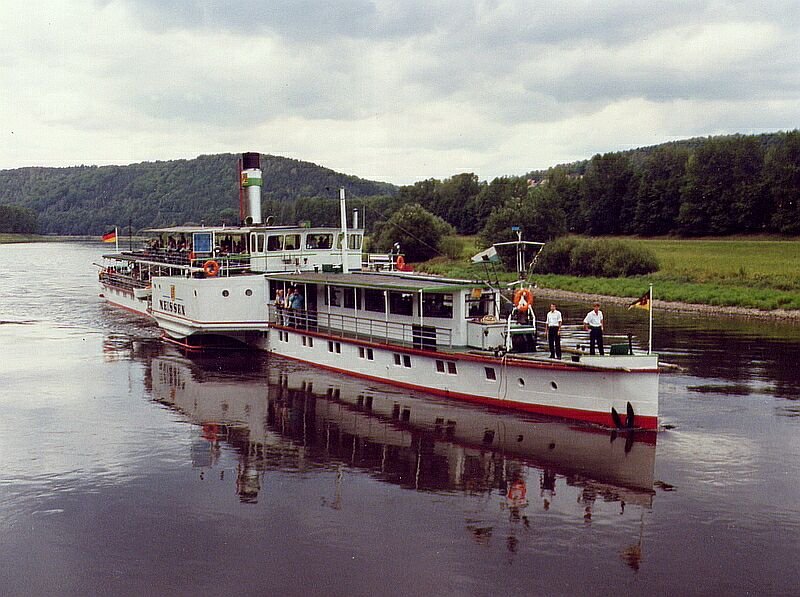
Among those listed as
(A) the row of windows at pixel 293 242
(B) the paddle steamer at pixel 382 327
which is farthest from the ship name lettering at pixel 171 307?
(A) the row of windows at pixel 293 242

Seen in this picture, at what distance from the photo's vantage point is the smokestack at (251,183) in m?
45.3

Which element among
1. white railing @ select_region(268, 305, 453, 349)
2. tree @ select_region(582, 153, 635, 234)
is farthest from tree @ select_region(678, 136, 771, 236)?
white railing @ select_region(268, 305, 453, 349)

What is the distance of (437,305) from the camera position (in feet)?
92.8

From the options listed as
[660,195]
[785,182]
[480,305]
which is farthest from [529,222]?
[480,305]

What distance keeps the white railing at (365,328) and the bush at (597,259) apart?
4553 centimetres

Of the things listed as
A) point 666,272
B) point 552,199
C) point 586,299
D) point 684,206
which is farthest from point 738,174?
point 586,299

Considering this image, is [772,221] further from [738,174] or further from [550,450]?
[550,450]

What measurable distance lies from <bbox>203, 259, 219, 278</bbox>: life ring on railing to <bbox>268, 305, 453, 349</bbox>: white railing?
3.12 metres

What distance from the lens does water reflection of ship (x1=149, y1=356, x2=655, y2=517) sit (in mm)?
19609

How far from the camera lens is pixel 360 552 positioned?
15352 mm

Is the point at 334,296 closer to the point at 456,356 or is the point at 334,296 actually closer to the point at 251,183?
the point at 456,356

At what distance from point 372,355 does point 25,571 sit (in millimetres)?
17000

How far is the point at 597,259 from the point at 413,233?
91.9ft

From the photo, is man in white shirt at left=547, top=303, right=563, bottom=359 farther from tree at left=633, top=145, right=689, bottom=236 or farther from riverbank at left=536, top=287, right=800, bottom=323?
tree at left=633, top=145, right=689, bottom=236
